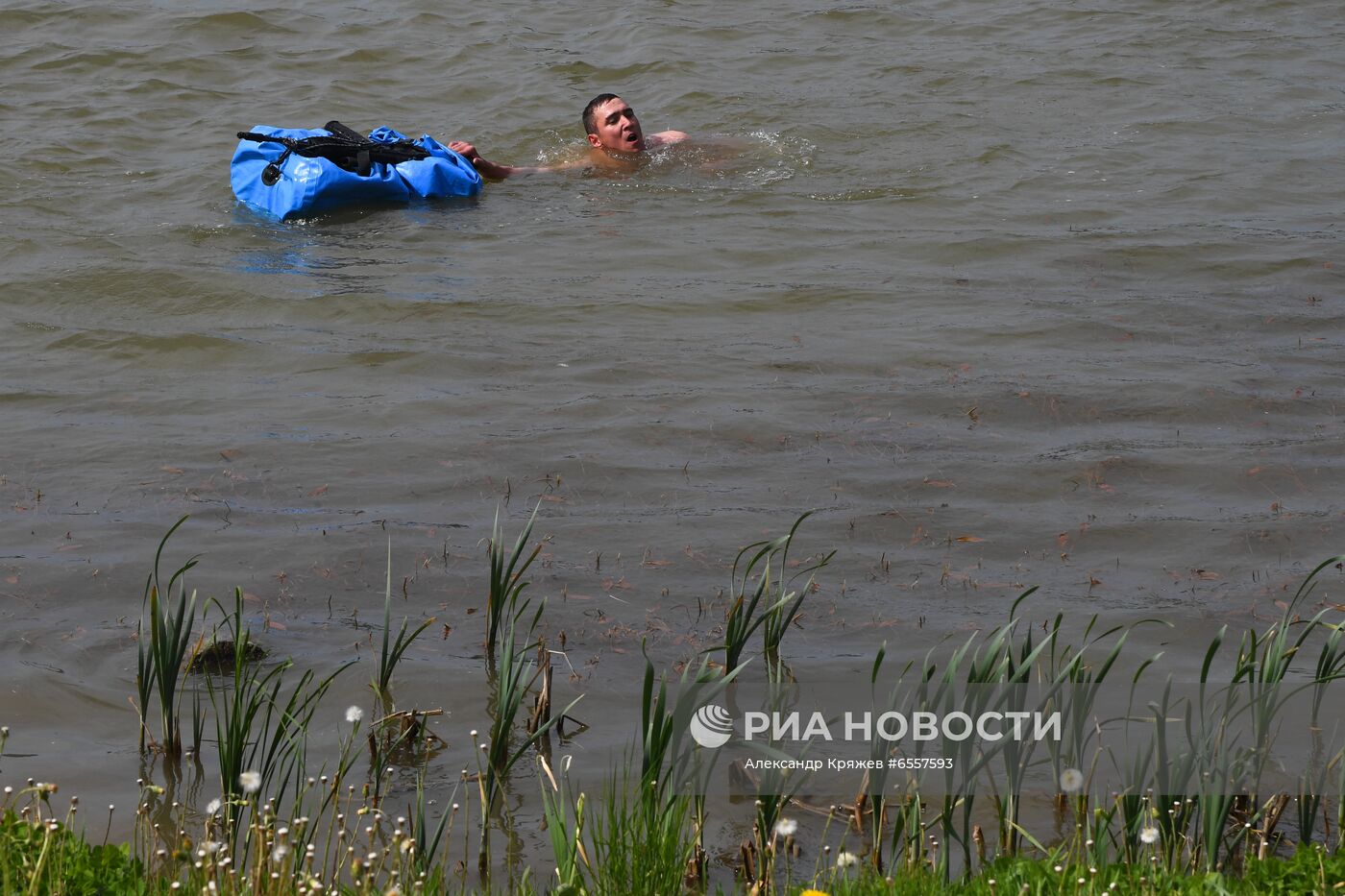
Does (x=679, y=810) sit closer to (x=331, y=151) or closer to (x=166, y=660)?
(x=166, y=660)

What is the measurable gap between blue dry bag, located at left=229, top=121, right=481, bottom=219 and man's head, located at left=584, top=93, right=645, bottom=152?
156 centimetres

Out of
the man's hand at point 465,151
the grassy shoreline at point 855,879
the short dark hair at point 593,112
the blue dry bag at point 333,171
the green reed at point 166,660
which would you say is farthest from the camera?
the short dark hair at point 593,112

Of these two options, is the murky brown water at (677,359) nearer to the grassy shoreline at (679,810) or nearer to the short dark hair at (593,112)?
the grassy shoreline at (679,810)

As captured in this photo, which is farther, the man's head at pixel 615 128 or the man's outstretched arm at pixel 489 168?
the man's head at pixel 615 128

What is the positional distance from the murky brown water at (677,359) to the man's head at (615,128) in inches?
16.6

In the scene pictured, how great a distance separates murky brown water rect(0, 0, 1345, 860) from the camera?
4.89m

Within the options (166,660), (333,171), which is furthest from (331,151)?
(166,660)

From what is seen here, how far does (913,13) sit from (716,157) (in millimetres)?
4961

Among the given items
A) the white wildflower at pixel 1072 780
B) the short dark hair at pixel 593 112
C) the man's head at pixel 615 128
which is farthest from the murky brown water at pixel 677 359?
the white wildflower at pixel 1072 780

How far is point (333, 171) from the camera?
9500 mm

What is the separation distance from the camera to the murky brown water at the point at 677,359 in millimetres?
4895

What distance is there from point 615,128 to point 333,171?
2.60m

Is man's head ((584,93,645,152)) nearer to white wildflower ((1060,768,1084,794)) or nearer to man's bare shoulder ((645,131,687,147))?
man's bare shoulder ((645,131,687,147))

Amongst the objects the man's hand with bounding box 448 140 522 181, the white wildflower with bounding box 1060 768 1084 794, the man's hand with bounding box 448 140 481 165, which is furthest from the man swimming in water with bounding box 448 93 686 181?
the white wildflower with bounding box 1060 768 1084 794
